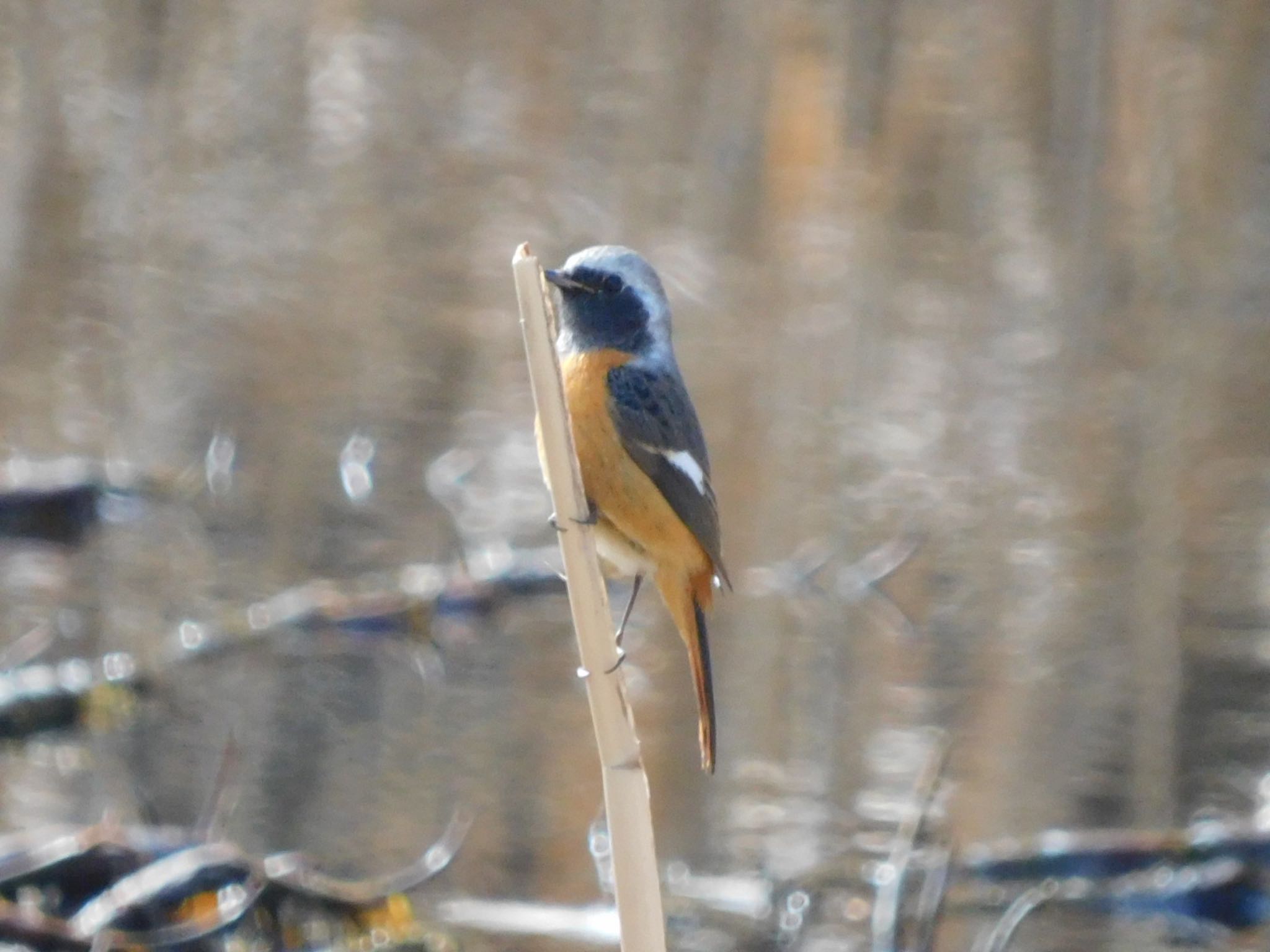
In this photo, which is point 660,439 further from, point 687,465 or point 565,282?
point 565,282

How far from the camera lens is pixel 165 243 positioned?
3.09 metres

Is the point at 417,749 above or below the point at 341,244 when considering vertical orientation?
below

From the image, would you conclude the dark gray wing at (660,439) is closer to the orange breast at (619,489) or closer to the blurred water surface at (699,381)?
the orange breast at (619,489)

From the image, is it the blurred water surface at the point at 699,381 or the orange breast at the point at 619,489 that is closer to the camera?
the orange breast at the point at 619,489

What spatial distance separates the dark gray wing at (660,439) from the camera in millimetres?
1610

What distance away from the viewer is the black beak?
61.9 inches

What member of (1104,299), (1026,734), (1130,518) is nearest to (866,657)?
(1026,734)

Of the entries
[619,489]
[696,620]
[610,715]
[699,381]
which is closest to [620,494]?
[619,489]

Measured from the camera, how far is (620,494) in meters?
1.61

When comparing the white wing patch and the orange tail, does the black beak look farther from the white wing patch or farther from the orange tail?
the orange tail

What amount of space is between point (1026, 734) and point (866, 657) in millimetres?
322

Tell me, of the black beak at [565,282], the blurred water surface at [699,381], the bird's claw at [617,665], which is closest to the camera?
the bird's claw at [617,665]

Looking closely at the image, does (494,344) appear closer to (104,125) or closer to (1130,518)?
(104,125)

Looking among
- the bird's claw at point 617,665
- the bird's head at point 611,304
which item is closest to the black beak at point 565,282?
the bird's head at point 611,304
